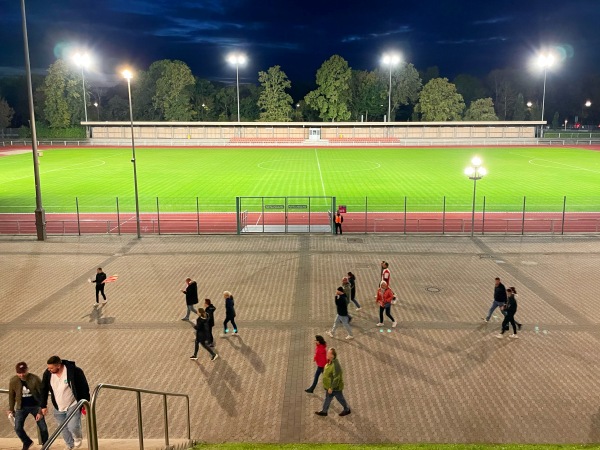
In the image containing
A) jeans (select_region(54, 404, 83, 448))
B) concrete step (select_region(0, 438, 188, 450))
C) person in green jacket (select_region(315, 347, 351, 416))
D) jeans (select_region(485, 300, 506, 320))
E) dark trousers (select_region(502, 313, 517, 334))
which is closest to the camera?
jeans (select_region(54, 404, 83, 448))

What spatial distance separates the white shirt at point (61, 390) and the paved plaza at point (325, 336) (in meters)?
2.38

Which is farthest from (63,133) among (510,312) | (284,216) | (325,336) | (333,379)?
(333,379)

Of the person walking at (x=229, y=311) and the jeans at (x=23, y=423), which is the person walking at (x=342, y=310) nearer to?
the person walking at (x=229, y=311)

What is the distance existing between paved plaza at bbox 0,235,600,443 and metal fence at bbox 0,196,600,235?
4.18m

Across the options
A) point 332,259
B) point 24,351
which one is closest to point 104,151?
point 332,259

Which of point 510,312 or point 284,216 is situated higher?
point 510,312

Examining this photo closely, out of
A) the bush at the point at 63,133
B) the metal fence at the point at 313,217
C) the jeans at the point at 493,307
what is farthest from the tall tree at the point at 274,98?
the jeans at the point at 493,307

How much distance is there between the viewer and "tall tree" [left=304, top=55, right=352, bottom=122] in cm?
11238

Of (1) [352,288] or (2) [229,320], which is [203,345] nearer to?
(2) [229,320]

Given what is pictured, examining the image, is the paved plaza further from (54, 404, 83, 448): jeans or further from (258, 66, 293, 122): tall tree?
(258, 66, 293, 122): tall tree

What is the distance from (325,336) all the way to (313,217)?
18762mm

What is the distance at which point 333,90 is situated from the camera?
112500mm

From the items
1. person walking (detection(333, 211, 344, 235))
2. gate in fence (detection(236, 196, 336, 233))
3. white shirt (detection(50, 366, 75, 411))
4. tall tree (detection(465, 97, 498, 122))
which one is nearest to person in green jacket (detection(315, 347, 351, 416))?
white shirt (detection(50, 366, 75, 411))

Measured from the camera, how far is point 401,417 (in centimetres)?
1101
